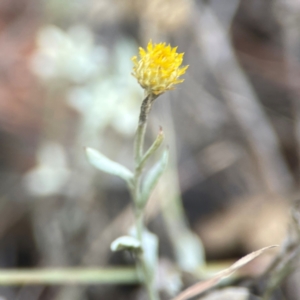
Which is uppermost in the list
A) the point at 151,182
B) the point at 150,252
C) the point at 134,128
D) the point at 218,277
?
the point at 134,128

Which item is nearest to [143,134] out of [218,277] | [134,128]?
[218,277]

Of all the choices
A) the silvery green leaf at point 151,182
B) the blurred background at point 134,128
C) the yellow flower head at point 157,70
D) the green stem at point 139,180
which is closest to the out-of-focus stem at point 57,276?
the blurred background at point 134,128


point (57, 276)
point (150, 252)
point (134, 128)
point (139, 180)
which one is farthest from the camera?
point (134, 128)

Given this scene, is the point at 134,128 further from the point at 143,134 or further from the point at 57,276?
the point at 143,134

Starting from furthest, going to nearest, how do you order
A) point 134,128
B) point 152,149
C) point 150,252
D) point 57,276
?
1. point 134,128
2. point 57,276
3. point 150,252
4. point 152,149

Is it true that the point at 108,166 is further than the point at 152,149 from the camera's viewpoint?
Yes

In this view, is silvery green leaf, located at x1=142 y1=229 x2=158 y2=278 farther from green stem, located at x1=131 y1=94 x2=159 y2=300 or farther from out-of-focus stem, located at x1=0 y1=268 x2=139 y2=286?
out-of-focus stem, located at x1=0 y1=268 x2=139 y2=286

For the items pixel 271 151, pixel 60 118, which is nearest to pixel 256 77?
pixel 271 151

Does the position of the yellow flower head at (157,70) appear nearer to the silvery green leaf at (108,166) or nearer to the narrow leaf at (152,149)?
the narrow leaf at (152,149)

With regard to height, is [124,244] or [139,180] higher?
[139,180]
